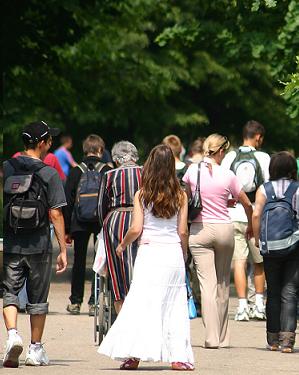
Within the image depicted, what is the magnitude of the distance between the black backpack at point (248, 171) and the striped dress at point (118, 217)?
308 centimetres

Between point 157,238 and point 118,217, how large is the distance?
1.24 m

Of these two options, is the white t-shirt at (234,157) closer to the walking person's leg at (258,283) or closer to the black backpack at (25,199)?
the walking person's leg at (258,283)

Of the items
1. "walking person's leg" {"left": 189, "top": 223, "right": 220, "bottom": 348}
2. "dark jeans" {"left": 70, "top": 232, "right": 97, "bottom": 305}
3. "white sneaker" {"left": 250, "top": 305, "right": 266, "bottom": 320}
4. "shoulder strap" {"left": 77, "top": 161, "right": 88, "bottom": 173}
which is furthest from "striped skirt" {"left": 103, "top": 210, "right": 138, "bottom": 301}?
"white sneaker" {"left": 250, "top": 305, "right": 266, "bottom": 320}

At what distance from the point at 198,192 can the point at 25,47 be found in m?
12.2

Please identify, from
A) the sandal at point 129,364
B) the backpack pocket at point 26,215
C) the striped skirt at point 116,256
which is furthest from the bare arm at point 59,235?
the striped skirt at point 116,256

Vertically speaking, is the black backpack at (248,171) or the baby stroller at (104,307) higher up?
the black backpack at (248,171)

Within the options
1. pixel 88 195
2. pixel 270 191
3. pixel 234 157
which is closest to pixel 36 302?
pixel 270 191

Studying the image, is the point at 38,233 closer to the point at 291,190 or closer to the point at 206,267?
the point at 206,267

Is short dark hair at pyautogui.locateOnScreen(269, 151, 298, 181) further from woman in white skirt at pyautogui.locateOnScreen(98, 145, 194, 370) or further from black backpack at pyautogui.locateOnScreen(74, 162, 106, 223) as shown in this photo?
black backpack at pyautogui.locateOnScreen(74, 162, 106, 223)

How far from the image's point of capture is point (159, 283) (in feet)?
35.4

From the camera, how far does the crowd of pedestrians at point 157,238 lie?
1075 centimetres

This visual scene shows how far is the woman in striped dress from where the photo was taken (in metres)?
12.0

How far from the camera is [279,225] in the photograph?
12.5 m

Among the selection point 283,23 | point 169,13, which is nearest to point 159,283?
point 283,23
